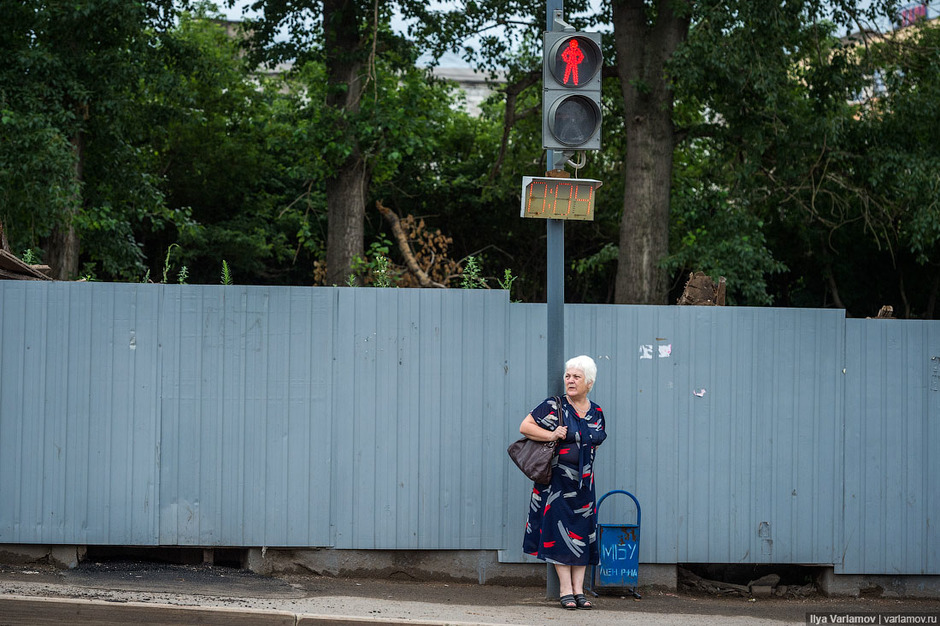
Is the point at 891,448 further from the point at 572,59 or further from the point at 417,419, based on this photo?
the point at 572,59

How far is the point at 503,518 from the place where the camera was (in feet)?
25.3

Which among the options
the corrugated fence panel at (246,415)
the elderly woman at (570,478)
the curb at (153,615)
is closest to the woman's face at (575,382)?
the elderly woman at (570,478)

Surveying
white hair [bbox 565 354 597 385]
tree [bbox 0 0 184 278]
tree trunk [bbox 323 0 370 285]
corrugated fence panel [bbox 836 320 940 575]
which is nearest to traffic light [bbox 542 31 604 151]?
white hair [bbox 565 354 597 385]

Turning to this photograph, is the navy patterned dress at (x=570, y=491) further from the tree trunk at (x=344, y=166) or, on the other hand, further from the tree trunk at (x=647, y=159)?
the tree trunk at (x=344, y=166)

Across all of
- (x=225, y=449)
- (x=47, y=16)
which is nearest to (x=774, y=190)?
(x=225, y=449)

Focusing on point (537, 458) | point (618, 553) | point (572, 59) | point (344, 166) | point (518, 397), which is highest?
point (344, 166)

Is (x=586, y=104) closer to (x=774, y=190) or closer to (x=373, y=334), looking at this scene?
(x=373, y=334)

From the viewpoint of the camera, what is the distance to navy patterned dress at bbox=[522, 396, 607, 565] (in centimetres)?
692

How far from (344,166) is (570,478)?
447 inches

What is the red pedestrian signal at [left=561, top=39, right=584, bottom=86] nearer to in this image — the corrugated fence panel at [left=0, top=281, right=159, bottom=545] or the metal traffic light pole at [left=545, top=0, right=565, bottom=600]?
the metal traffic light pole at [left=545, top=0, right=565, bottom=600]

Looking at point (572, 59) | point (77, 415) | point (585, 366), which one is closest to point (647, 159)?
point (572, 59)

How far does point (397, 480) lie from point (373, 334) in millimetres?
1213

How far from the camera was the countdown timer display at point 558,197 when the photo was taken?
668 cm

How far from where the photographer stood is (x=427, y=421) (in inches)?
303
